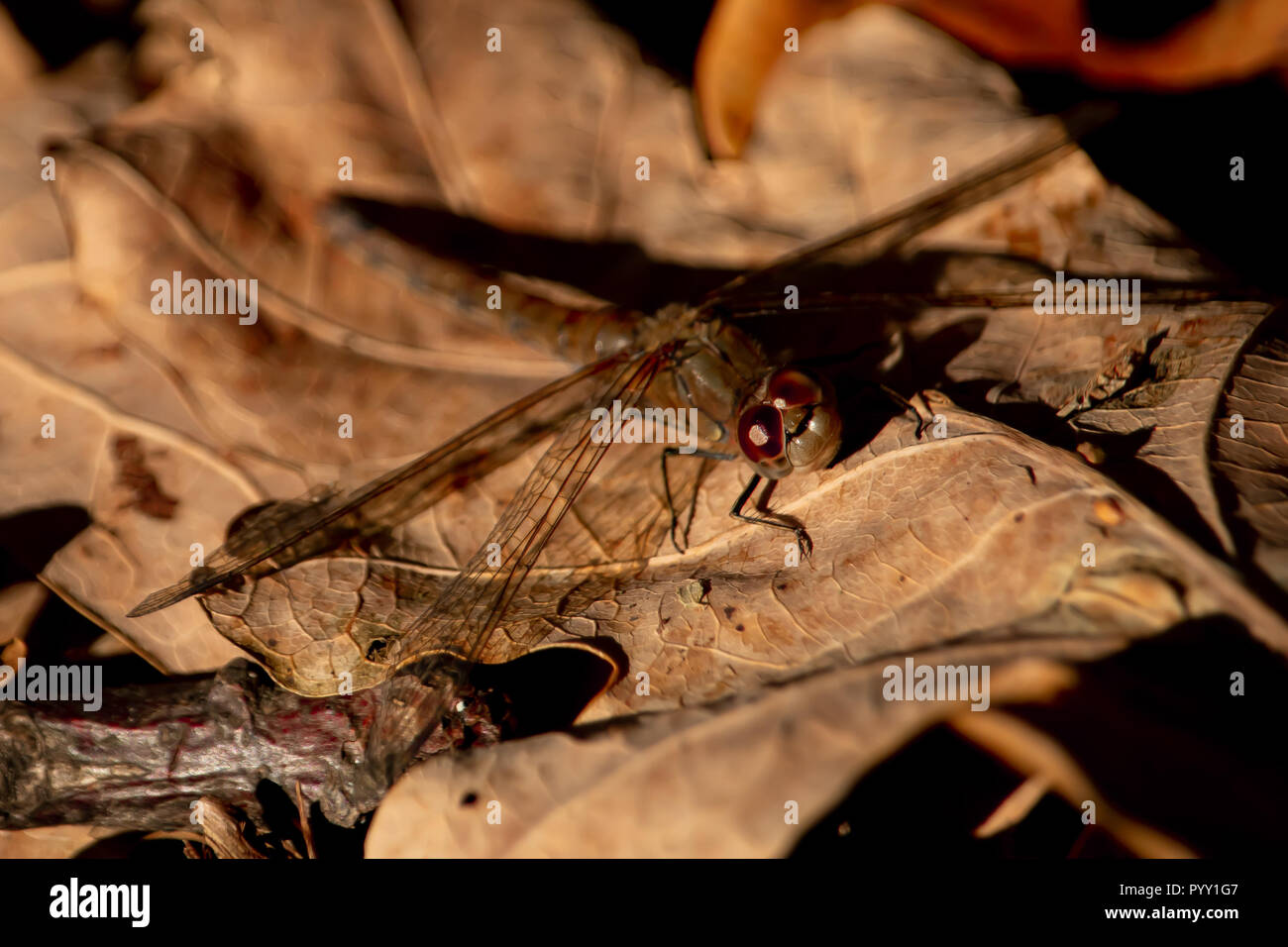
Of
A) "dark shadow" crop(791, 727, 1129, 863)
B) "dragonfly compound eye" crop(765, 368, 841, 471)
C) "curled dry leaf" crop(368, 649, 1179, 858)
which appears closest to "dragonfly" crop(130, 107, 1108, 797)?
"dragonfly compound eye" crop(765, 368, 841, 471)

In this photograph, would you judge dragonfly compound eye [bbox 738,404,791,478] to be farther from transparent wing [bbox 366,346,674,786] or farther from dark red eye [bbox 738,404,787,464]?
transparent wing [bbox 366,346,674,786]

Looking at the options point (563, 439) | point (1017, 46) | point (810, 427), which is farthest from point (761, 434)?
point (1017, 46)

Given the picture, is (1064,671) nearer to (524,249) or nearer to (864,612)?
(864,612)

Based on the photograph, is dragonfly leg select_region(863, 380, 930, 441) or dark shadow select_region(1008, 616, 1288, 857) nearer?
dark shadow select_region(1008, 616, 1288, 857)

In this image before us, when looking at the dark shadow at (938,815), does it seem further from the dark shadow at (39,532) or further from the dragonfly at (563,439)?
the dark shadow at (39,532)

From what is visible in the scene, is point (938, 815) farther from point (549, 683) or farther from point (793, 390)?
point (793, 390)

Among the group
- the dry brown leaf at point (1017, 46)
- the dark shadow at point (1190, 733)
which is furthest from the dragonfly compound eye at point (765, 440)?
the dry brown leaf at point (1017, 46)
